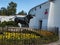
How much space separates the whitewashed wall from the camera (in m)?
27.9

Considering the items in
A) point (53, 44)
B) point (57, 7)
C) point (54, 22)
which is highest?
point (57, 7)

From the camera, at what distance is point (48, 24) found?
99.4 ft

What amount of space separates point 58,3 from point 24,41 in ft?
39.0

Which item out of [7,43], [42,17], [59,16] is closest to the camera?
[7,43]

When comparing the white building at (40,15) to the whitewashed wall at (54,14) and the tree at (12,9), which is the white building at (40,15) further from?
the tree at (12,9)

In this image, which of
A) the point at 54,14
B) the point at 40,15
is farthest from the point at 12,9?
the point at 54,14

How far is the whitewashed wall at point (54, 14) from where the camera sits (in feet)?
91.6

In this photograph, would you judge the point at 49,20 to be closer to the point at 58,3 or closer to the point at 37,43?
the point at 58,3

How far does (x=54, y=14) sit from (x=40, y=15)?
285 inches

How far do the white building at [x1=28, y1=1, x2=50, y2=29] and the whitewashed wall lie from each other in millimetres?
2310

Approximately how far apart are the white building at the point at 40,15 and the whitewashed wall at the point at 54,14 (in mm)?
2310

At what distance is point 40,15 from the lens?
35.8 metres

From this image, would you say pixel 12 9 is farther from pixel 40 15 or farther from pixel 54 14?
pixel 54 14

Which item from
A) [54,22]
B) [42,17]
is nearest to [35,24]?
[42,17]
